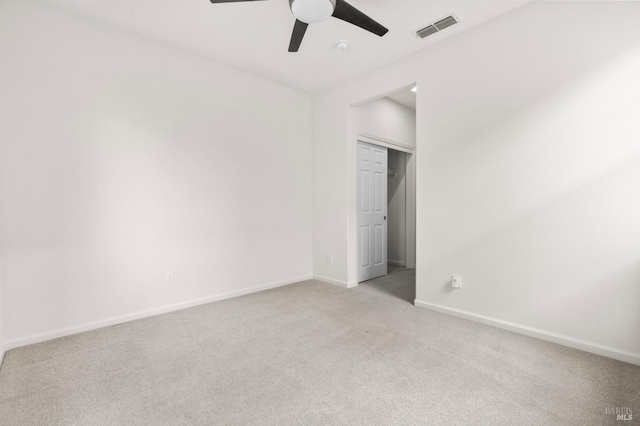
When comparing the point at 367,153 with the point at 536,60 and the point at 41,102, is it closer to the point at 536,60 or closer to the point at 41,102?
the point at 536,60

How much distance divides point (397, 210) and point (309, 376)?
172 inches

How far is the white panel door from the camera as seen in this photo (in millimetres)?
4469

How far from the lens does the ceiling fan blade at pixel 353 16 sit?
2196mm

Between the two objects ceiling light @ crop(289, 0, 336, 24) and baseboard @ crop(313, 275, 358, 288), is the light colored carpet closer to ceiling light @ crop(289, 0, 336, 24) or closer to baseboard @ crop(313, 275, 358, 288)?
baseboard @ crop(313, 275, 358, 288)

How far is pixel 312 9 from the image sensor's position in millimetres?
2230

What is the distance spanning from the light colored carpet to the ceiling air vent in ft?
9.64

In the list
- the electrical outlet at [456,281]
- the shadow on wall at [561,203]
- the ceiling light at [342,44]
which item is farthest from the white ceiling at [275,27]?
the electrical outlet at [456,281]

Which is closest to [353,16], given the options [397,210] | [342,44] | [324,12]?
[324,12]

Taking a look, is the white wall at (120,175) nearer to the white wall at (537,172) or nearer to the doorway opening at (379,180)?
the doorway opening at (379,180)

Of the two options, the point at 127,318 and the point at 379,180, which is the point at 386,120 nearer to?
the point at 379,180

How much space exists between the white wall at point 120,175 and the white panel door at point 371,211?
129cm

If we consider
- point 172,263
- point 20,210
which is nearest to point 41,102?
point 20,210

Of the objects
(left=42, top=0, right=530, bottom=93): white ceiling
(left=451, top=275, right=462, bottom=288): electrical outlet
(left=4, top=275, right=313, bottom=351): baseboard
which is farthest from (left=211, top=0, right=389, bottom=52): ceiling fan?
(left=4, top=275, right=313, bottom=351): baseboard

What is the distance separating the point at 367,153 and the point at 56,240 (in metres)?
3.83
